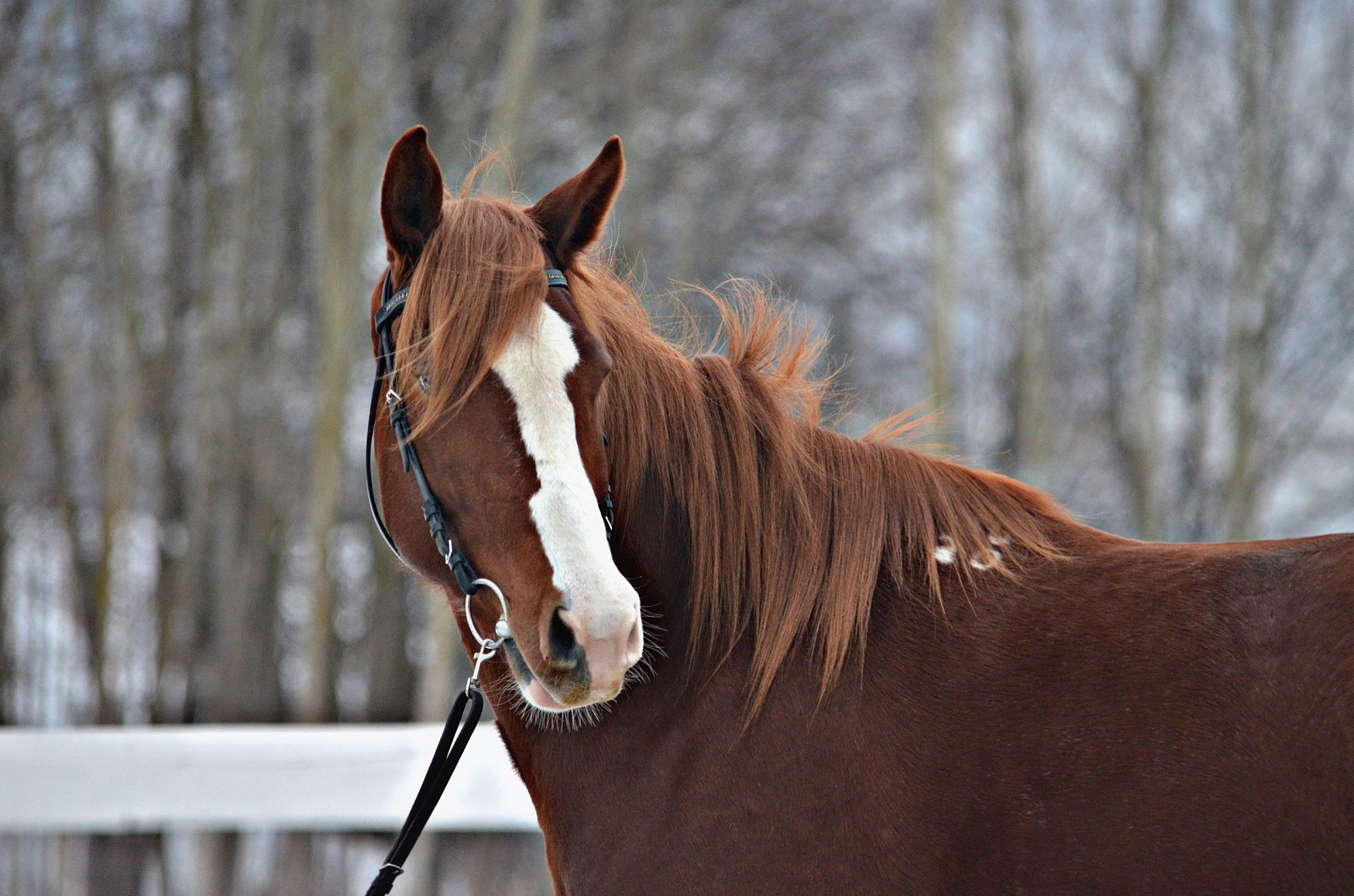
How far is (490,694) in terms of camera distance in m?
1.96

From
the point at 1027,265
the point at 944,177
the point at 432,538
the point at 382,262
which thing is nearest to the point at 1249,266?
the point at 1027,265

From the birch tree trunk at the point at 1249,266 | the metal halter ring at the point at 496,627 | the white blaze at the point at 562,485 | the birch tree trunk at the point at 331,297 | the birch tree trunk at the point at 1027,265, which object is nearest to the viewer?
the white blaze at the point at 562,485

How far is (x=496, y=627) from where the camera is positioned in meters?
1.72

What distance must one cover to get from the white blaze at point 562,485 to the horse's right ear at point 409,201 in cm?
29

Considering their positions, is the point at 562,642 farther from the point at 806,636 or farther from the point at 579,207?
the point at 579,207

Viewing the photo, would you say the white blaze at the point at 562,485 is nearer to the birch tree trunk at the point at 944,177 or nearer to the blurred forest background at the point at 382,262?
the blurred forest background at the point at 382,262

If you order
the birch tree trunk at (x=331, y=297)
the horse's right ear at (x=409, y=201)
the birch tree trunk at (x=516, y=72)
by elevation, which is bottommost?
Answer: the horse's right ear at (x=409, y=201)

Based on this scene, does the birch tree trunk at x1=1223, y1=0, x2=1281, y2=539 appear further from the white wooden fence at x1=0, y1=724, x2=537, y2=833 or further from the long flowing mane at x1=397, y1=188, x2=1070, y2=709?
the long flowing mane at x1=397, y1=188, x2=1070, y2=709

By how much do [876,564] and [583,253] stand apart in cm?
78

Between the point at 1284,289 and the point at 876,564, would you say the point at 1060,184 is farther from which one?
the point at 876,564

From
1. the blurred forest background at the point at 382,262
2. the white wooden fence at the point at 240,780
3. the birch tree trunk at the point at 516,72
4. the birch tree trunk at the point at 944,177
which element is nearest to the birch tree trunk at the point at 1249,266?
the blurred forest background at the point at 382,262

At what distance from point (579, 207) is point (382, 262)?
549 centimetres

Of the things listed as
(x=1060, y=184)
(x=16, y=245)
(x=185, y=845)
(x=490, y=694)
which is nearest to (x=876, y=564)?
(x=490, y=694)

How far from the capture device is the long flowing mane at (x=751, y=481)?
1816 millimetres
